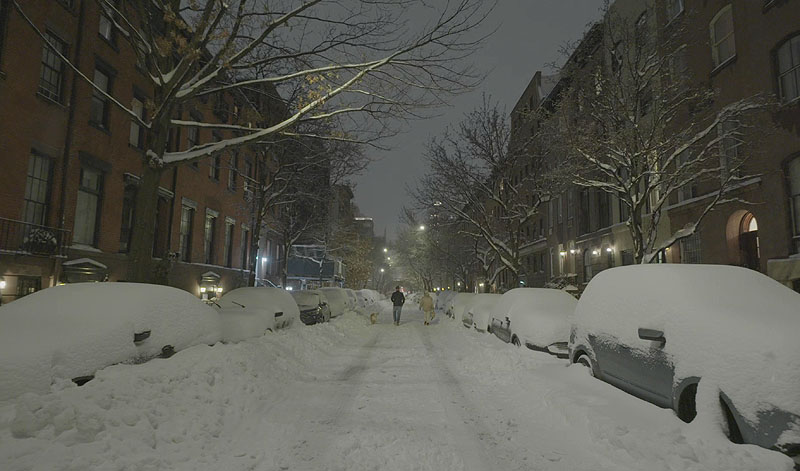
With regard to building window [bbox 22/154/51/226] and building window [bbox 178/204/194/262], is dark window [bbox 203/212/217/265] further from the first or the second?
building window [bbox 22/154/51/226]

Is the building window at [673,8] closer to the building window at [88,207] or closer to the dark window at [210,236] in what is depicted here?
the building window at [88,207]

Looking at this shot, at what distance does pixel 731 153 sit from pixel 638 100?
5685 millimetres

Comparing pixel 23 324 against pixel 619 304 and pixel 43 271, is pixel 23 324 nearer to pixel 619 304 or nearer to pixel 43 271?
pixel 619 304

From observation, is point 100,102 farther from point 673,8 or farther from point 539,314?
point 673,8

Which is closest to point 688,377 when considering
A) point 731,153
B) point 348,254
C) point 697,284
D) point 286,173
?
point 697,284

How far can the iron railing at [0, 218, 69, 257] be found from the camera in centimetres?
1117

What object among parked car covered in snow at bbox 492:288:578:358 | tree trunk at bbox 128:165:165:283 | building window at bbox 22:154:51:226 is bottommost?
parked car covered in snow at bbox 492:288:578:358

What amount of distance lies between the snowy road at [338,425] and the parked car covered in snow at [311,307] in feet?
29.9

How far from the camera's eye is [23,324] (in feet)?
15.0

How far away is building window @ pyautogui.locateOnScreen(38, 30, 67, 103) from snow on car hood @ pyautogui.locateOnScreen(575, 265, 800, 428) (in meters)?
15.6

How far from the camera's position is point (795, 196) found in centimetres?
1321

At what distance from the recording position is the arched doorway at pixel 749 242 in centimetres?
1522

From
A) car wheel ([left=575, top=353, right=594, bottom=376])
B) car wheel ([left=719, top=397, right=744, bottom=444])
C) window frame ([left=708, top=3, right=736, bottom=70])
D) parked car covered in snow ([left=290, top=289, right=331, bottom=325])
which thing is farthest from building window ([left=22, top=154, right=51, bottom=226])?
window frame ([left=708, top=3, right=736, bottom=70])

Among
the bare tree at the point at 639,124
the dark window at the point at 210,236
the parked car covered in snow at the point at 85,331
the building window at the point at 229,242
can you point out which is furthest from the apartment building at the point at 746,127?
the building window at the point at 229,242
